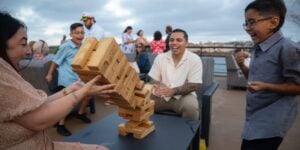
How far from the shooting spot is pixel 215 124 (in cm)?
375

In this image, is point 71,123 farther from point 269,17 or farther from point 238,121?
point 269,17

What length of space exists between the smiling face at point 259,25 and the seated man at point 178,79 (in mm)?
1348

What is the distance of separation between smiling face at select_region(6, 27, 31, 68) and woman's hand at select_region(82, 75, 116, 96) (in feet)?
1.08

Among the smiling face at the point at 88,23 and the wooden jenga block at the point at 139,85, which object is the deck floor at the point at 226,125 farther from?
the wooden jenga block at the point at 139,85

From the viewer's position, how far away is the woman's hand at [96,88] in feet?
4.45

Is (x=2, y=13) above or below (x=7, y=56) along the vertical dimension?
above

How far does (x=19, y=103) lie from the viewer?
1.08 m

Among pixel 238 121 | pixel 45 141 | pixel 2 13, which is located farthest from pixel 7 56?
pixel 238 121

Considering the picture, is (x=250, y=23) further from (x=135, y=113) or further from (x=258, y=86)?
(x=135, y=113)

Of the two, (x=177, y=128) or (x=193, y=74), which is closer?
(x=177, y=128)

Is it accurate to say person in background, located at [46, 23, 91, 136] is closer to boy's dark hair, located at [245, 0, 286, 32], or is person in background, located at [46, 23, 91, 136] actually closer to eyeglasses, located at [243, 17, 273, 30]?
eyeglasses, located at [243, 17, 273, 30]

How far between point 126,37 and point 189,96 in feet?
15.0

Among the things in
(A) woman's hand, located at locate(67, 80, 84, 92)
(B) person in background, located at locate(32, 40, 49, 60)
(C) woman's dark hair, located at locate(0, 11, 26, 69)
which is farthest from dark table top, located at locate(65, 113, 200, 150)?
(B) person in background, located at locate(32, 40, 49, 60)

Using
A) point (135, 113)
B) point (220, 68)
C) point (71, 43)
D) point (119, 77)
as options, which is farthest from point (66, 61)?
point (220, 68)
